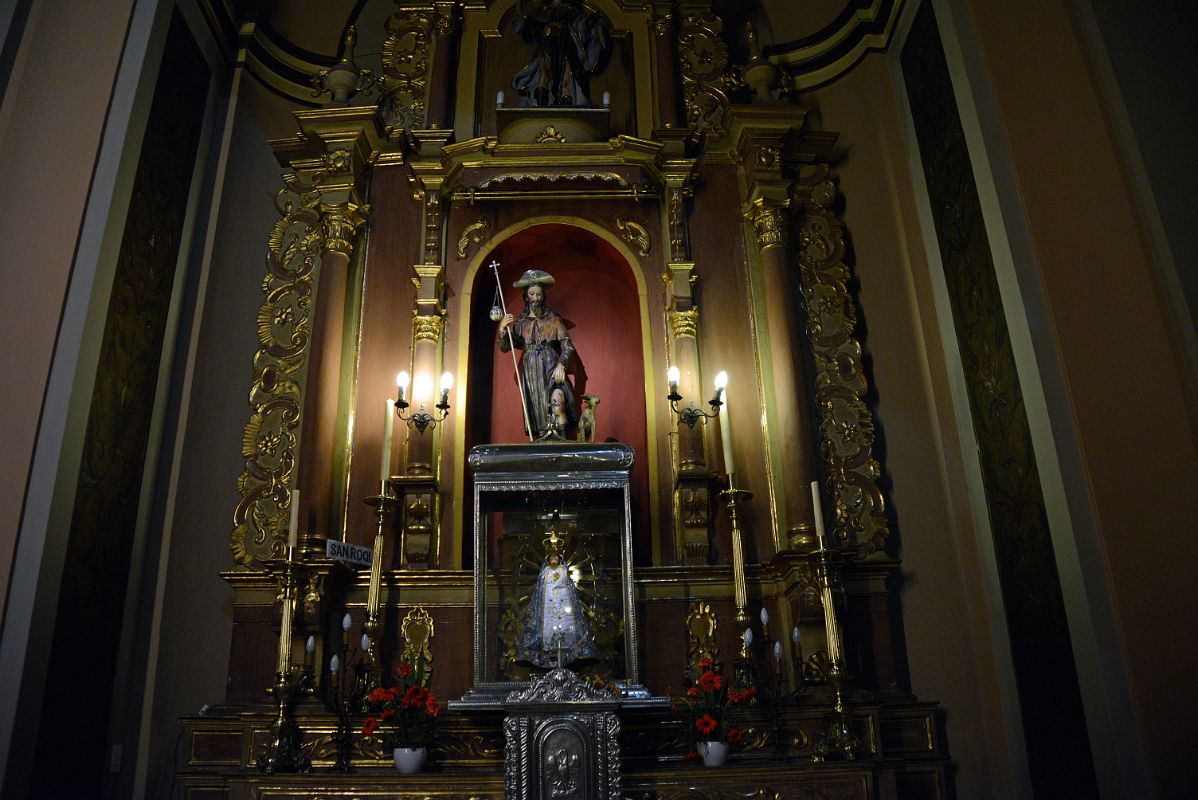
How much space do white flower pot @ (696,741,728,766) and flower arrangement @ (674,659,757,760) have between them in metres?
0.02

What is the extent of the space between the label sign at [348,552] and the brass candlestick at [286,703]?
19cm

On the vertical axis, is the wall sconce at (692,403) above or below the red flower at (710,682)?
above

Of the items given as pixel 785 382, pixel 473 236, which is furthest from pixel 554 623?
pixel 473 236

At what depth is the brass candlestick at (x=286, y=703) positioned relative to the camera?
463 cm

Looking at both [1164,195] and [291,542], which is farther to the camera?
[291,542]

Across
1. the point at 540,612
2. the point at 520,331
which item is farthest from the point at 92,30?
the point at 540,612

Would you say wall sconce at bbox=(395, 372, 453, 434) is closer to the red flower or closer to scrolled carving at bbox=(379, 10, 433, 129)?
scrolled carving at bbox=(379, 10, 433, 129)

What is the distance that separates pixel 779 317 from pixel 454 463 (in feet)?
7.33

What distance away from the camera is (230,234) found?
6.70m

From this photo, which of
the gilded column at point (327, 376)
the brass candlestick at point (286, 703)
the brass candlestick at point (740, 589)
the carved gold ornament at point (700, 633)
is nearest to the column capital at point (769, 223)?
the brass candlestick at point (740, 589)

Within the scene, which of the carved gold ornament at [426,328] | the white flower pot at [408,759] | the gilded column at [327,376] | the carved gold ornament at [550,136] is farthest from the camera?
the carved gold ornament at [550,136]

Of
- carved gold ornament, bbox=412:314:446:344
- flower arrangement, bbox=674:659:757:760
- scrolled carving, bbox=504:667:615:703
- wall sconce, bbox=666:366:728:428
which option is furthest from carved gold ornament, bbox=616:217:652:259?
scrolled carving, bbox=504:667:615:703

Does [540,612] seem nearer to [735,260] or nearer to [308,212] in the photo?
[735,260]

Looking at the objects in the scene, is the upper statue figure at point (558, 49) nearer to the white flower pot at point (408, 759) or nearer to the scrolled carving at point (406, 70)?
the scrolled carving at point (406, 70)
